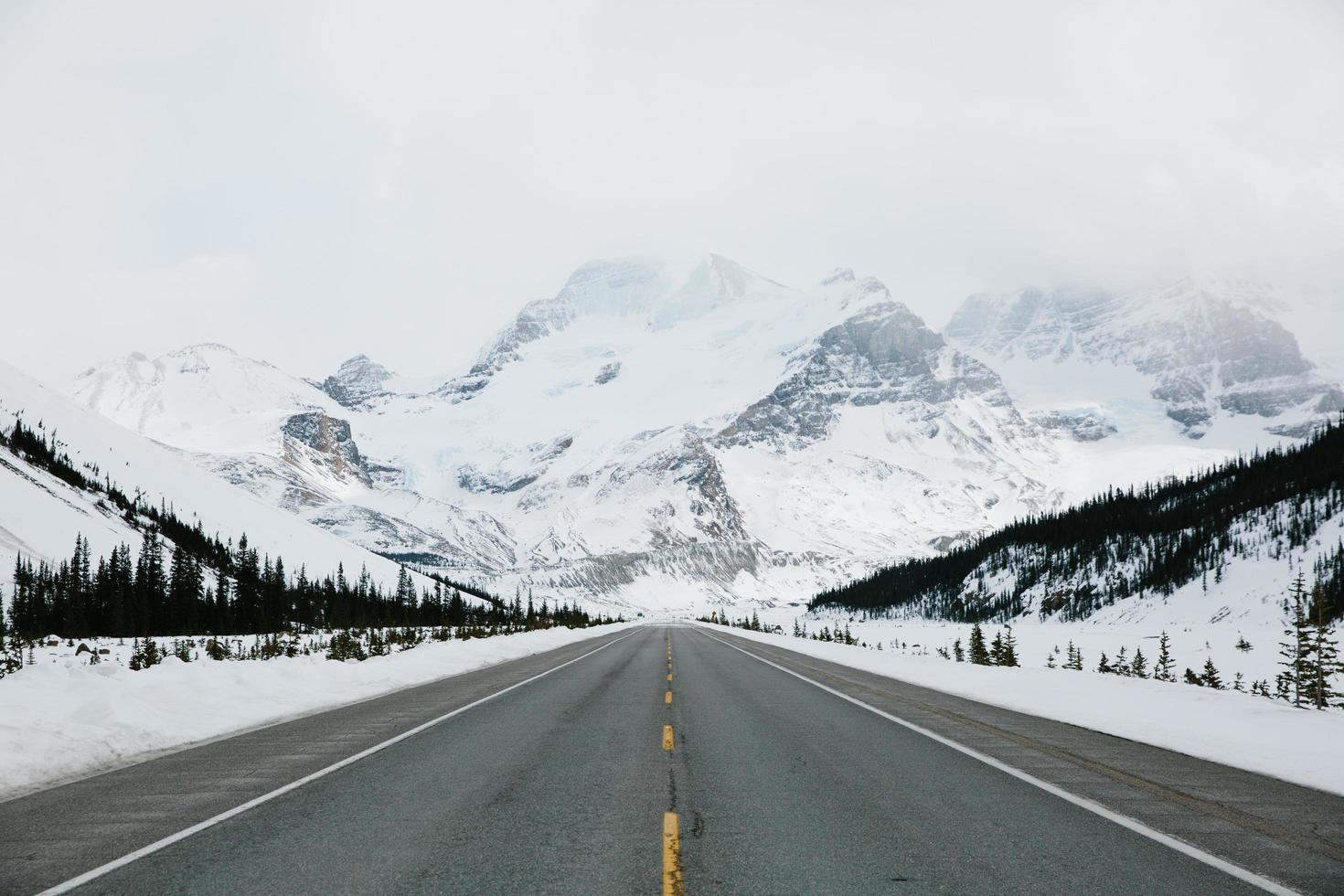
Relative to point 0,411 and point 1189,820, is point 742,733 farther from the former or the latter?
point 0,411

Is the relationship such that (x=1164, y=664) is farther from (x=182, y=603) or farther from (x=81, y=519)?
(x=81, y=519)

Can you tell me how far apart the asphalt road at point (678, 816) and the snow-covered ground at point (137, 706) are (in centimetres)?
85

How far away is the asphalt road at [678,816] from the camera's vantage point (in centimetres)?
598

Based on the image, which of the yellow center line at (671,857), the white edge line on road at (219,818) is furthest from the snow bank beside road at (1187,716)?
the white edge line on road at (219,818)

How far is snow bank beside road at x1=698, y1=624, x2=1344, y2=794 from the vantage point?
1062 centimetres

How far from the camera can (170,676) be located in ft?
57.8

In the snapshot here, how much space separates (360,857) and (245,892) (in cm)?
93

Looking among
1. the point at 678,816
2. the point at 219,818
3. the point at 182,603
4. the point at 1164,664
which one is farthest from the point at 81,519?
the point at 678,816

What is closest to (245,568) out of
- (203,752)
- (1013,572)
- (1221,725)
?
(203,752)

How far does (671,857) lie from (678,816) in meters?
1.34

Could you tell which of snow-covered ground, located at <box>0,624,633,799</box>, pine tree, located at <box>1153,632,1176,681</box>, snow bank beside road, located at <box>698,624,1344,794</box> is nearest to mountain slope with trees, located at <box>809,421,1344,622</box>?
pine tree, located at <box>1153,632,1176,681</box>

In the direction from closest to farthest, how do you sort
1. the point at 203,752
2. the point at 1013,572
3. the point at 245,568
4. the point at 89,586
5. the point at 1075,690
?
the point at 203,752 → the point at 1075,690 → the point at 89,586 → the point at 245,568 → the point at 1013,572

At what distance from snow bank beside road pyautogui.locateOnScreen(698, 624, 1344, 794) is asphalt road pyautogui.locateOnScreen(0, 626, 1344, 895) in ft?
2.34

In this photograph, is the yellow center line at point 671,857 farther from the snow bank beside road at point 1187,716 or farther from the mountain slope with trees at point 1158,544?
the mountain slope with trees at point 1158,544
